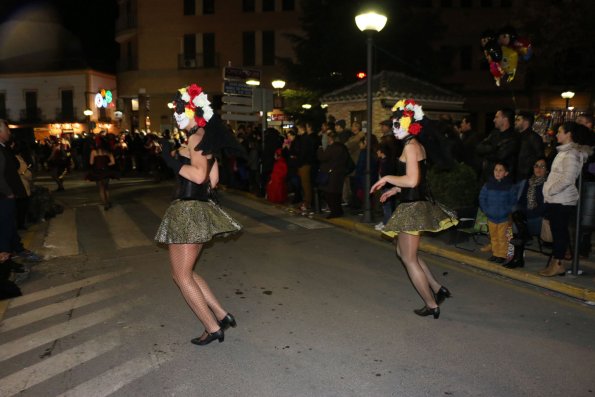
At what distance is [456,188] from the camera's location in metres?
8.92

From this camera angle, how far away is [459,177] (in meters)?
8.95

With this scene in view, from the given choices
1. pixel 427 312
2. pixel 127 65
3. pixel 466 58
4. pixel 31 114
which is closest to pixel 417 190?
pixel 427 312

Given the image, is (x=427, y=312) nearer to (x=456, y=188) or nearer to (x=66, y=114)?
(x=456, y=188)

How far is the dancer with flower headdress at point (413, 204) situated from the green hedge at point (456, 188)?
11.3 feet

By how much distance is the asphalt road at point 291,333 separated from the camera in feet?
13.9

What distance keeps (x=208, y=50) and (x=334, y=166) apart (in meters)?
27.8

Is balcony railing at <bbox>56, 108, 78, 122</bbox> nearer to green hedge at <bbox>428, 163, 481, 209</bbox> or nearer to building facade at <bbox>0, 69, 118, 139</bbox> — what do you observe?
building facade at <bbox>0, 69, 118, 139</bbox>

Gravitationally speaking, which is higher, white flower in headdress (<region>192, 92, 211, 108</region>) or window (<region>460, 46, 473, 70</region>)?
window (<region>460, 46, 473, 70</region>)

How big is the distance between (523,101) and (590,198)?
30.5 m

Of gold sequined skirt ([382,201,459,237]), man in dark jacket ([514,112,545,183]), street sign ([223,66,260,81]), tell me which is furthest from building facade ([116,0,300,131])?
gold sequined skirt ([382,201,459,237])

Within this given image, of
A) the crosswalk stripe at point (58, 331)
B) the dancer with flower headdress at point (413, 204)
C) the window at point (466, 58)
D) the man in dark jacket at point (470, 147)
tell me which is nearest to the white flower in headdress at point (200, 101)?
the dancer with flower headdress at point (413, 204)

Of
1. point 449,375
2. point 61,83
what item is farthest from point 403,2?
point 61,83

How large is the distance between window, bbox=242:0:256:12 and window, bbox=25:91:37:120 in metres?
23.3

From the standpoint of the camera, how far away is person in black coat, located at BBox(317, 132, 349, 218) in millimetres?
11211
